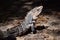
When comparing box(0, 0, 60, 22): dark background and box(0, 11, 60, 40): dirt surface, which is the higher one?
box(0, 0, 60, 22): dark background

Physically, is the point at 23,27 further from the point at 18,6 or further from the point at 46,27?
the point at 18,6

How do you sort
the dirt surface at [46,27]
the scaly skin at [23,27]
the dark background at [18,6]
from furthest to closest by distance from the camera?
the dark background at [18,6], the dirt surface at [46,27], the scaly skin at [23,27]

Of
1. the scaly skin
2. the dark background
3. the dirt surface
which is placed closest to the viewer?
the scaly skin

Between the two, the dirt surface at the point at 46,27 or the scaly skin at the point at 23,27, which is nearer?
the scaly skin at the point at 23,27

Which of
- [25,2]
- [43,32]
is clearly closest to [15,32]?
[43,32]

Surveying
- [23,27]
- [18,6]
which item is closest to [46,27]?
[23,27]

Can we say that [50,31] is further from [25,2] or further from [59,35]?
[25,2]

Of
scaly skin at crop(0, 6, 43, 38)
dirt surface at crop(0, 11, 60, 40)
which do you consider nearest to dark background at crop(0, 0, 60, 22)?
dirt surface at crop(0, 11, 60, 40)

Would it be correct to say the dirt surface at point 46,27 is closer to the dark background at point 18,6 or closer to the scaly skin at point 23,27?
the scaly skin at point 23,27

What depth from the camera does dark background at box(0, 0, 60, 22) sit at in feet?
17.1

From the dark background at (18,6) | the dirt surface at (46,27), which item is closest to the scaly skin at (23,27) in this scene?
the dirt surface at (46,27)

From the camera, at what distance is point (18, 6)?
5789mm

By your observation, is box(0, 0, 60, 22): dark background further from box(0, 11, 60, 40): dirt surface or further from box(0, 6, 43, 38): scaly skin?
box(0, 6, 43, 38): scaly skin

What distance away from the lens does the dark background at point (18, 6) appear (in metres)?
5.20
